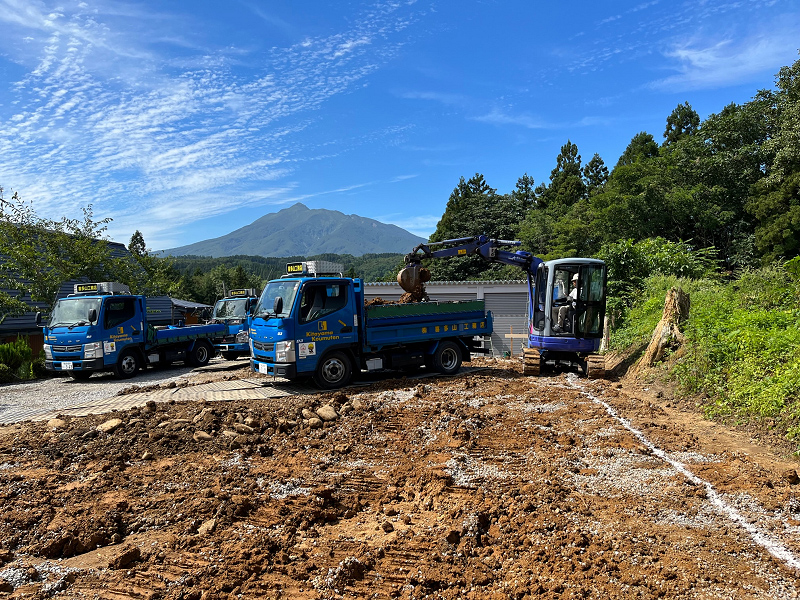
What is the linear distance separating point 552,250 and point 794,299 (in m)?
19.5

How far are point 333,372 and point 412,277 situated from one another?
361cm

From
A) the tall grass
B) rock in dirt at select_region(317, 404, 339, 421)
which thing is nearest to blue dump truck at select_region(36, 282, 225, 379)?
rock in dirt at select_region(317, 404, 339, 421)

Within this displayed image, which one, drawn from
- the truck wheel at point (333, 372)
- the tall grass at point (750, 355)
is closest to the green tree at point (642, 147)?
the tall grass at point (750, 355)

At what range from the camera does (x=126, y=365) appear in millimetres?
13641

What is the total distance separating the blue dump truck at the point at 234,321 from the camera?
16219 millimetres

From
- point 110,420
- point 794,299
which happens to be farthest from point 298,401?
point 794,299

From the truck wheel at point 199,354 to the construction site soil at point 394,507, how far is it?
7827mm

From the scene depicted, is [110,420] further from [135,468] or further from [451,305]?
[451,305]

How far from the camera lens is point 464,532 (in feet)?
13.4

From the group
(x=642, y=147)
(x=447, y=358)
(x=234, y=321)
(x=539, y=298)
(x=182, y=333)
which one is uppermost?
(x=642, y=147)

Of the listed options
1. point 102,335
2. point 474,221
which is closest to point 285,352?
point 102,335

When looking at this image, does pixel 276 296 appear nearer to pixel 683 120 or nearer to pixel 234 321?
pixel 234 321

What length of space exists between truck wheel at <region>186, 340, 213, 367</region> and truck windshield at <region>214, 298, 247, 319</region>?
4.60 ft

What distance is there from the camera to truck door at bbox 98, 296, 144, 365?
12984 mm
